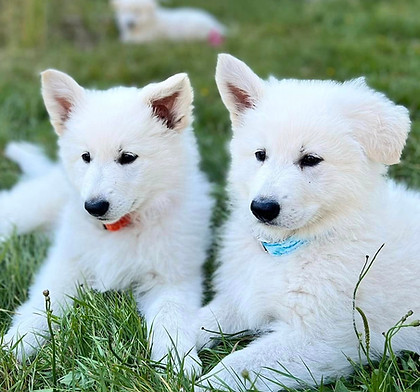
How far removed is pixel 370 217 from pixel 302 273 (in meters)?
0.43

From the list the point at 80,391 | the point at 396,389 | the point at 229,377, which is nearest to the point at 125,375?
the point at 80,391

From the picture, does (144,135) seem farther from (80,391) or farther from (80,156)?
(80,391)

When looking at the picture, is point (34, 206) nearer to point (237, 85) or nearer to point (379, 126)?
point (237, 85)

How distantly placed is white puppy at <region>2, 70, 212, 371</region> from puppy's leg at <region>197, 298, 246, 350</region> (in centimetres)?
6

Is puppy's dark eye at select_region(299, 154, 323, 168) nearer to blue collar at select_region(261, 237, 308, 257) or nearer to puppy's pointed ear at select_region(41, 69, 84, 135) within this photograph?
blue collar at select_region(261, 237, 308, 257)

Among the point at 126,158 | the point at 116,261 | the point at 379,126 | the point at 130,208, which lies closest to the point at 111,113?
the point at 126,158

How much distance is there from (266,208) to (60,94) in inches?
61.0

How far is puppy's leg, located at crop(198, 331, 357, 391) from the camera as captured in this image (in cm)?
269

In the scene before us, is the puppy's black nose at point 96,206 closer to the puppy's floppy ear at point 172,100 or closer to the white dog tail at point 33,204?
the puppy's floppy ear at point 172,100

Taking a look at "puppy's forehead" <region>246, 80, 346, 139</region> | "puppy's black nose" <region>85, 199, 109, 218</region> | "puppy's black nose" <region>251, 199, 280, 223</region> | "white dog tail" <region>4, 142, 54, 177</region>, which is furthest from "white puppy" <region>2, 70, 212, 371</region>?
"white dog tail" <region>4, 142, 54, 177</region>

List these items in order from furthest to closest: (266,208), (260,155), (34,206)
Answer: (34,206), (260,155), (266,208)

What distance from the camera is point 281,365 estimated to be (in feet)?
8.82

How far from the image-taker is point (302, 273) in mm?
2914

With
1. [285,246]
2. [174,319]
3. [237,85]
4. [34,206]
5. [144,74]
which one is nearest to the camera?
[285,246]
